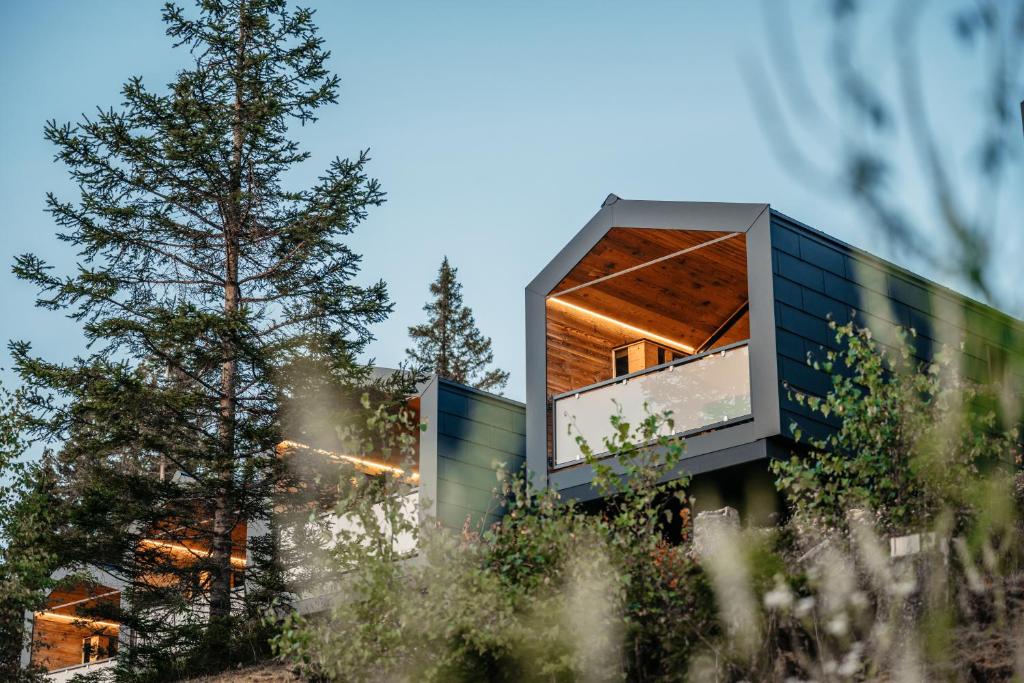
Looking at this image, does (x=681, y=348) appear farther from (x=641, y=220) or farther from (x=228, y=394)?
(x=228, y=394)

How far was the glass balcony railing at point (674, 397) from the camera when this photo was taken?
548 inches

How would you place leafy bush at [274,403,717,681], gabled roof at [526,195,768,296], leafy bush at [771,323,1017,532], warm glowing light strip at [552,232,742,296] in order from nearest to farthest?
leafy bush at [274,403,717,681] < leafy bush at [771,323,1017,532] < gabled roof at [526,195,768,296] < warm glowing light strip at [552,232,742,296]

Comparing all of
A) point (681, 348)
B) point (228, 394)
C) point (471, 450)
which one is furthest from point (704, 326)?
point (228, 394)

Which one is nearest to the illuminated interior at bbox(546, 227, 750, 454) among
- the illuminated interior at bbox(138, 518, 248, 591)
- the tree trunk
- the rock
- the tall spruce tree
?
the tall spruce tree

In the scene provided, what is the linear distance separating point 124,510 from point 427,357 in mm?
28677

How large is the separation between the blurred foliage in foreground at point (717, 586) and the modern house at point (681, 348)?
1619 mm

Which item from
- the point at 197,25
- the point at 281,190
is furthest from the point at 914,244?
the point at 197,25

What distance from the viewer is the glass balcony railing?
13922mm

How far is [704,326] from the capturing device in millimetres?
18109

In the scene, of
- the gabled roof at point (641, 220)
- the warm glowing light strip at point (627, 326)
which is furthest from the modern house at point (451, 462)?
the gabled roof at point (641, 220)

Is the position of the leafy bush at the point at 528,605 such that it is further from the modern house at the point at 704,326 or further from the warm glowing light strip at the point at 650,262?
the warm glowing light strip at the point at 650,262

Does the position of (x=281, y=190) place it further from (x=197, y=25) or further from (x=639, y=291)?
(x=639, y=291)

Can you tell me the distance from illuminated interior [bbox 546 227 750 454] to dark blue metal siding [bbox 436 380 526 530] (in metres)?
1.83

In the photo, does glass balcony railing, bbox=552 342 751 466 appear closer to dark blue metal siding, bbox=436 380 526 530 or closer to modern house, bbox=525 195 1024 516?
modern house, bbox=525 195 1024 516
